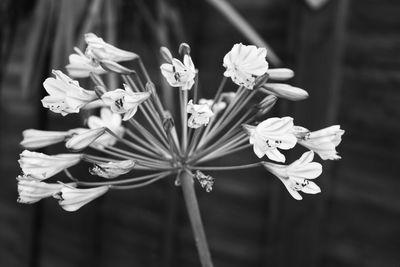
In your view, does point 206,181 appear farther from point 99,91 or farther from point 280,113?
point 280,113

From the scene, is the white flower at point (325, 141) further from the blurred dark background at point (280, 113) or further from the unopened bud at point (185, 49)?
the blurred dark background at point (280, 113)

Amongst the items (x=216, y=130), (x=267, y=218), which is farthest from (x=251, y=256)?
(x=216, y=130)

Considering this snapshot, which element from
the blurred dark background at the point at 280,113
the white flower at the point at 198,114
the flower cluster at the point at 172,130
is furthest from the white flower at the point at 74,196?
the blurred dark background at the point at 280,113

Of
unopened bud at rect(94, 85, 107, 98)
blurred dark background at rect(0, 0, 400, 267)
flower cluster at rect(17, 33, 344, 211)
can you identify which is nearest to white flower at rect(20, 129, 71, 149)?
flower cluster at rect(17, 33, 344, 211)

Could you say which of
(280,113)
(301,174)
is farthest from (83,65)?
(280,113)

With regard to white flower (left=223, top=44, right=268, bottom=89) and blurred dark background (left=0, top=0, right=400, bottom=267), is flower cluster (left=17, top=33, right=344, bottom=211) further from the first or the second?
blurred dark background (left=0, top=0, right=400, bottom=267)

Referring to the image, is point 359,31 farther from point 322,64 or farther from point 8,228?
point 8,228
